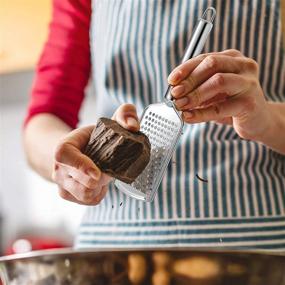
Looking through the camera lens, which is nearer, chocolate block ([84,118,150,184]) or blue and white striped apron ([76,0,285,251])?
chocolate block ([84,118,150,184])

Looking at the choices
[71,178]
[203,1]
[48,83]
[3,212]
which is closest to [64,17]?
[48,83]

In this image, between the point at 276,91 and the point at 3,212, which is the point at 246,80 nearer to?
the point at 276,91

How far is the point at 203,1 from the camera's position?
0.57m

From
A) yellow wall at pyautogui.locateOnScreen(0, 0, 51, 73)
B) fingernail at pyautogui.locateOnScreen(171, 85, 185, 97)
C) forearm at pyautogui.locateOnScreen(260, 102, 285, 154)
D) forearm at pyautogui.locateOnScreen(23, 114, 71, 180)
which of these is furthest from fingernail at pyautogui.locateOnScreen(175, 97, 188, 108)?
yellow wall at pyautogui.locateOnScreen(0, 0, 51, 73)

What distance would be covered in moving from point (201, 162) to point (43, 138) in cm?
17

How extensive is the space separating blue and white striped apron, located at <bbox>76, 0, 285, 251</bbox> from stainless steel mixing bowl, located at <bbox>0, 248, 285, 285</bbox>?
0.19 meters

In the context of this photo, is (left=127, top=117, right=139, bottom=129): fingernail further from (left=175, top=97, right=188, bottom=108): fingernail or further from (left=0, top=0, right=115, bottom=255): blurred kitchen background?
(left=0, top=0, right=115, bottom=255): blurred kitchen background

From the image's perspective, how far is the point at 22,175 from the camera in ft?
7.17

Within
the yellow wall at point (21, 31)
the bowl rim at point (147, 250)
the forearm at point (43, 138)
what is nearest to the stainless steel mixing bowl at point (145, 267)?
the bowl rim at point (147, 250)

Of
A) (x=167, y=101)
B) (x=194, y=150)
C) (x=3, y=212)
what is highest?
(x=167, y=101)

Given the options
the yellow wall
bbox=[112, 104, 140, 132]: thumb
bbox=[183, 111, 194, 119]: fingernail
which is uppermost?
bbox=[183, 111, 194, 119]: fingernail

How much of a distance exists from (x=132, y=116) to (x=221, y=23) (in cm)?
18

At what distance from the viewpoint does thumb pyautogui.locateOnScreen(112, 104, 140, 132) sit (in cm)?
43

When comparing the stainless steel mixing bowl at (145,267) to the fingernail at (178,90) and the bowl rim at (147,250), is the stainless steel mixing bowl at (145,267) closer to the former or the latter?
the bowl rim at (147,250)
